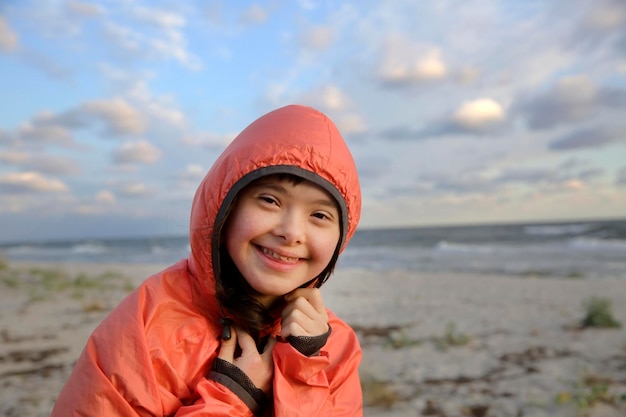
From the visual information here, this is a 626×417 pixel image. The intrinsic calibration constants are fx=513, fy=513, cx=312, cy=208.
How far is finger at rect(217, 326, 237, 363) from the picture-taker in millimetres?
1845

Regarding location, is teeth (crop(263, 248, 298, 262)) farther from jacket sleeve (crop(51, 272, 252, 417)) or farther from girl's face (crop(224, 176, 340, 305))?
jacket sleeve (crop(51, 272, 252, 417))

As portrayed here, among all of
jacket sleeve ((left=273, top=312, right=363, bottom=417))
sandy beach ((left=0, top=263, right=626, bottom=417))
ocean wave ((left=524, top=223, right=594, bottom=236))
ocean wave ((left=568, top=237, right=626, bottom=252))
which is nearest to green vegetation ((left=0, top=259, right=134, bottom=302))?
sandy beach ((left=0, top=263, right=626, bottom=417))

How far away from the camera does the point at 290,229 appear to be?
1.76 metres

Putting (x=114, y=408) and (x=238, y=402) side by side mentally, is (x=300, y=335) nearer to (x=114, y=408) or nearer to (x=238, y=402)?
(x=238, y=402)

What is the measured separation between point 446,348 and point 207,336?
4927mm

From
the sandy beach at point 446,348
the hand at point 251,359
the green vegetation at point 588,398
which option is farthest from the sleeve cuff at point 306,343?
the green vegetation at point 588,398

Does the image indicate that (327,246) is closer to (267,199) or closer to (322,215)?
(322,215)

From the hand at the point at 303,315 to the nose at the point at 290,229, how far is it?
10.0 inches

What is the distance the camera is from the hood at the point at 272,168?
182cm

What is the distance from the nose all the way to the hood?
0.15 m

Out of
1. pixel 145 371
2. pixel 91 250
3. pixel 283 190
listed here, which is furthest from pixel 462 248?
pixel 91 250

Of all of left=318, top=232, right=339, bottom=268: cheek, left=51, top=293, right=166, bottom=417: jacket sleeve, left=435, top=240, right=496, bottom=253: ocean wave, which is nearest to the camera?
left=51, top=293, right=166, bottom=417: jacket sleeve

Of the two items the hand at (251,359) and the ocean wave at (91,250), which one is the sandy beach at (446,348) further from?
the ocean wave at (91,250)

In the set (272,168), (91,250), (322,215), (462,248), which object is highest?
(272,168)
